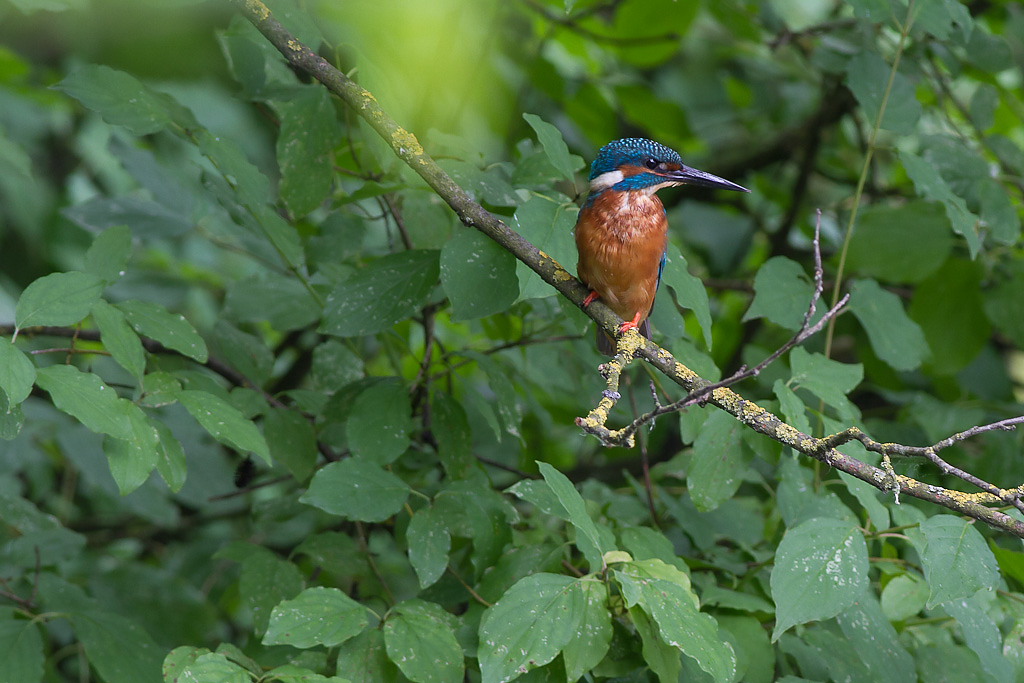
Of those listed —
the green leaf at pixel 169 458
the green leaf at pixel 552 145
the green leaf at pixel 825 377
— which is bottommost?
the green leaf at pixel 169 458

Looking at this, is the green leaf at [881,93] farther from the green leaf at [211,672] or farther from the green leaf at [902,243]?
the green leaf at [211,672]

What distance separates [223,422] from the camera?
6.32 ft

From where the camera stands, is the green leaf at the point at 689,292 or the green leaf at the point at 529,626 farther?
the green leaf at the point at 689,292

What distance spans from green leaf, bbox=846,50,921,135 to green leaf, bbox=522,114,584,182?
1163 millimetres

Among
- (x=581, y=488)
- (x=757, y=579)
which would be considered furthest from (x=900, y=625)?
(x=581, y=488)

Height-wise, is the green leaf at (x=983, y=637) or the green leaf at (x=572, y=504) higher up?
the green leaf at (x=572, y=504)

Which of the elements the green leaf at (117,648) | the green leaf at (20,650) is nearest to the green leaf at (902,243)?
the green leaf at (117,648)

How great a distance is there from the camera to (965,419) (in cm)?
303

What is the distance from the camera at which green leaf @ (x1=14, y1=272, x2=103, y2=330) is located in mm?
1794

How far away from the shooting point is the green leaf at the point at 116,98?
7.18 ft

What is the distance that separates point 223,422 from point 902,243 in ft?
7.71

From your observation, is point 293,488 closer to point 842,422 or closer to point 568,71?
point 842,422

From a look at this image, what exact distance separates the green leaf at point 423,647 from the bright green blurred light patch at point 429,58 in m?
1.23

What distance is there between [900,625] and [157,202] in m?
2.74
